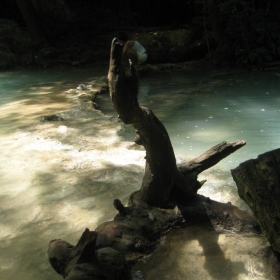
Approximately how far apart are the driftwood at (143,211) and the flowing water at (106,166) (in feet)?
0.38

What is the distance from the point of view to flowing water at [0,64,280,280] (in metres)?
2.39

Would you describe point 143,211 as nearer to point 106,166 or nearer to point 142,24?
point 106,166

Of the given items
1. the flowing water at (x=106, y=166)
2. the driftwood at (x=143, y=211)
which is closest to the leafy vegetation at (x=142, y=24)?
the flowing water at (x=106, y=166)

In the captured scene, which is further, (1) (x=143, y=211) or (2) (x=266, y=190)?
(1) (x=143, y=211)

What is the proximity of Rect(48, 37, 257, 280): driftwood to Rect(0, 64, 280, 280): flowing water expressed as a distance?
11 cm

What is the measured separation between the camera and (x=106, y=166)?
403 centimetres

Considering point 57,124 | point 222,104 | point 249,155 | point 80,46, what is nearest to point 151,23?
point 80,46

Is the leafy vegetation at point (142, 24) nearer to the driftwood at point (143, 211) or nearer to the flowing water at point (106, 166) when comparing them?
the flowing water at point (106, 166)

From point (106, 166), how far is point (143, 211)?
1418 millimetres

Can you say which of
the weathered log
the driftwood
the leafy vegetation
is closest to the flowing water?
the driftwood

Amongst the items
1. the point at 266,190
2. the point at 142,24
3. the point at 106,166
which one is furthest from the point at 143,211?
the point at 142,24

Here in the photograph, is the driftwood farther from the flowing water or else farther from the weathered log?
the weathered log

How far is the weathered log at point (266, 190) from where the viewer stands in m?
2.12

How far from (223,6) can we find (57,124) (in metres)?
8.91
